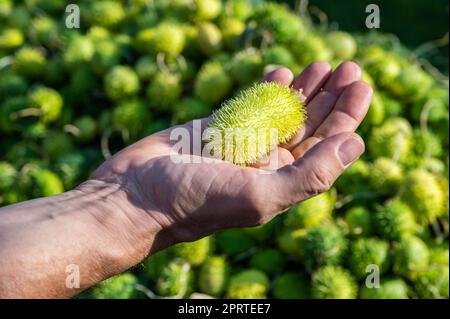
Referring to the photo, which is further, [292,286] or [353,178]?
[353,178]

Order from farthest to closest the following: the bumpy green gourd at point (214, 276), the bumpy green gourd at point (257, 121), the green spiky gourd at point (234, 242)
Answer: the green spiky gourd at point (234, 242) < the bumpy green gourd at point (214, 276) < the bumpy green gourd at point (257, 121)

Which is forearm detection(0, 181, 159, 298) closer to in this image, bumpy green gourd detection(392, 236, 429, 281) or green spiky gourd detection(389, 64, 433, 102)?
bumpy green gourd detection(392, 236, 429, 281)

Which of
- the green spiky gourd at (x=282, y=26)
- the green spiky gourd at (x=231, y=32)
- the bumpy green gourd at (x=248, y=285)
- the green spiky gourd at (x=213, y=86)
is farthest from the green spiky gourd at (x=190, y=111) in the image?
the bumpy green gourd at (x=248, y=285)

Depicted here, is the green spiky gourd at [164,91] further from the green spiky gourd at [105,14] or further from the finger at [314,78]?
the finger at [314,78]

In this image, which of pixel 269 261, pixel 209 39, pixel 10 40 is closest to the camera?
pixel 269 261

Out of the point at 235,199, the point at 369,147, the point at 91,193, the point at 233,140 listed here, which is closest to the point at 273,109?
the point at 233,140

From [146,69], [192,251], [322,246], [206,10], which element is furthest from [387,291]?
[206,10]

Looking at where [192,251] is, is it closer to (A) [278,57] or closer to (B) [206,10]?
(A) [278,57]

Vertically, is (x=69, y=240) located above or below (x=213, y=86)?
below

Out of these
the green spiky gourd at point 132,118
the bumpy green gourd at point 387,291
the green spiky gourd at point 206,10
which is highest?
the green spiky gourd at point 206,10
